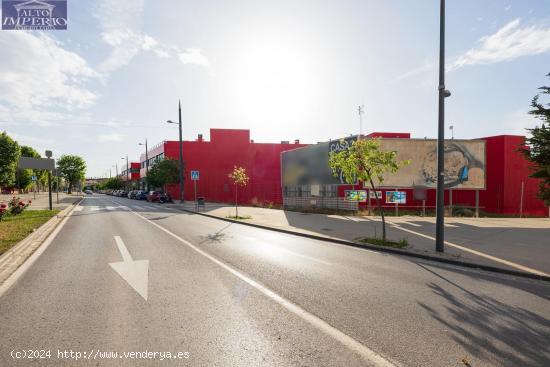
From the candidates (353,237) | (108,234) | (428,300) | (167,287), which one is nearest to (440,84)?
(353,237)

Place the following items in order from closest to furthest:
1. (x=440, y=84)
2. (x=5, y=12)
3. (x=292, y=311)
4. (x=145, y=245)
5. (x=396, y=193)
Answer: (x=292, y=311) → (x=440, y=84) → (x=145, y=245) → (x=5, y=12) → (x=396, y=193)

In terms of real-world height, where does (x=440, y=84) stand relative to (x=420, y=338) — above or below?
above

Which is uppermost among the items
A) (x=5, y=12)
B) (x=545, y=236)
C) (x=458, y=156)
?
(x=5, y=12)

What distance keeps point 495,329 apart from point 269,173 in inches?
1565

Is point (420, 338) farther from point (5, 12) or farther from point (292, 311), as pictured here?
point (5, 12)

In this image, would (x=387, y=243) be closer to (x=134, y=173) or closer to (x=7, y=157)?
(x=7, y=157)

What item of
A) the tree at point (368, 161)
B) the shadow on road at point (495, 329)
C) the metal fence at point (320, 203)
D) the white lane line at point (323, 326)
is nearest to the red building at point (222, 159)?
the metal fence at point (320, 203)

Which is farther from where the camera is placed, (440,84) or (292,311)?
(440,84)

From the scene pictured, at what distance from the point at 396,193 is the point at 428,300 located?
51.9 feet

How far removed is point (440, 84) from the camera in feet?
28.0

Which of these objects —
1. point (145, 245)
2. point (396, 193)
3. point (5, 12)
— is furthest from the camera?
point (396, 193)

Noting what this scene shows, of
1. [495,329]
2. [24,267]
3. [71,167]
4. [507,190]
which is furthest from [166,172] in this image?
[71,167]

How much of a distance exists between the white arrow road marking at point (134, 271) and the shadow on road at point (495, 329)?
4474 mm

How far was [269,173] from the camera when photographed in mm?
43281
